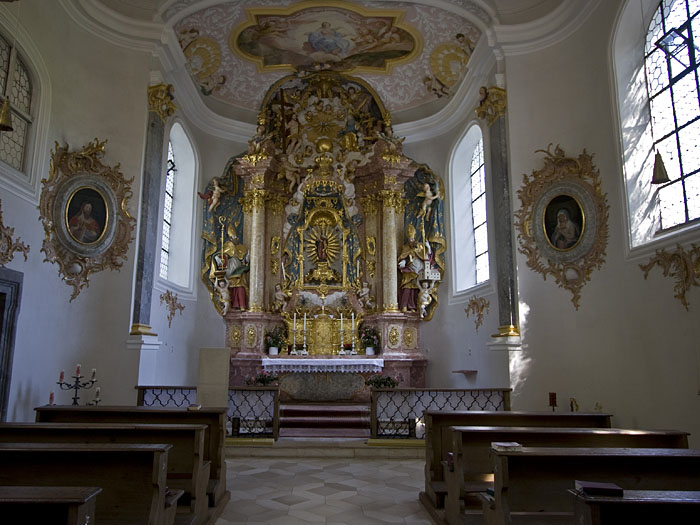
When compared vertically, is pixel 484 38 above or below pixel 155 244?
above

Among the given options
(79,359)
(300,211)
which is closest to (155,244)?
(79,359)

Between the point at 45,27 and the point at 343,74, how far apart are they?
7700 mm

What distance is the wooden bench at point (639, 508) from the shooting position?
2586 millimetres

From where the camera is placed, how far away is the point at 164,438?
16.5ft

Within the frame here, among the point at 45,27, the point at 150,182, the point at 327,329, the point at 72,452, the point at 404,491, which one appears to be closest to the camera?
the point at 72,452

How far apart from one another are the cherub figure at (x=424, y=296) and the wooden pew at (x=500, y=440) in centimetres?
863

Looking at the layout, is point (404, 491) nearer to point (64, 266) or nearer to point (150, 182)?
point (64, 266)

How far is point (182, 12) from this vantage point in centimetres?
1089

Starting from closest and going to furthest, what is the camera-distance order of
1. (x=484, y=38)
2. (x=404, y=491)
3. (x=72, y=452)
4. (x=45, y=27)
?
(x=72, y=452)
(x=404, y=491)
(x=45, y=27)
(x=484, y=38)

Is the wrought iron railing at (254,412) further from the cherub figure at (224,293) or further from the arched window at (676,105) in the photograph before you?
the arched window at (676,105)

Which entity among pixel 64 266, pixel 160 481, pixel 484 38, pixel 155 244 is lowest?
pixel 160 481

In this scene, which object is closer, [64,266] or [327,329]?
[64,266]

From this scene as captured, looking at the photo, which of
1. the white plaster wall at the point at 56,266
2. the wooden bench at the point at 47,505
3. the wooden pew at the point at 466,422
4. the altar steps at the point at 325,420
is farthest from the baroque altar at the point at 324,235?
the wooden bench at the point at 47,505

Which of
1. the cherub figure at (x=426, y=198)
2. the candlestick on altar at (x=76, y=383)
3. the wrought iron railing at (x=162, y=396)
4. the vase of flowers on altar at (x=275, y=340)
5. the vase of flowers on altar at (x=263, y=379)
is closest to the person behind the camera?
the candlestick on altar at (x=76, y=383)
